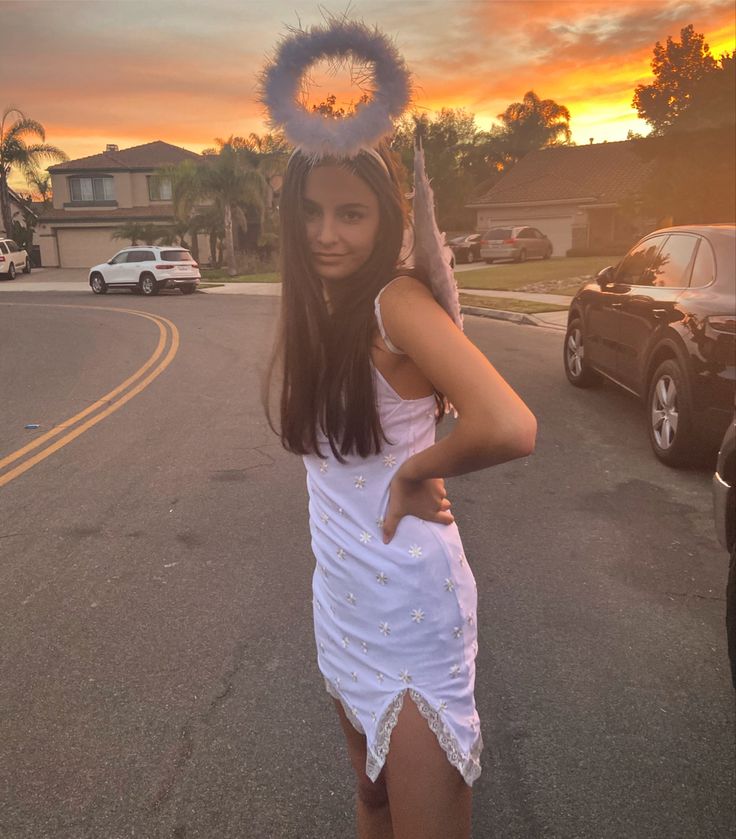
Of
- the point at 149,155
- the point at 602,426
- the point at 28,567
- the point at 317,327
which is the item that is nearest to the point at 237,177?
the point at 149,155

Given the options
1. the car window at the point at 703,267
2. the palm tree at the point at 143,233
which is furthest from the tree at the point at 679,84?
the palm tree at the point at 143,233

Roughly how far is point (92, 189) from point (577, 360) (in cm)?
4883

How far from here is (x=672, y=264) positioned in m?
A: 6.66

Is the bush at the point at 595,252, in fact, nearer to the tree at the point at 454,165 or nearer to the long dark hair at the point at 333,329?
the tree at the point at 454,165

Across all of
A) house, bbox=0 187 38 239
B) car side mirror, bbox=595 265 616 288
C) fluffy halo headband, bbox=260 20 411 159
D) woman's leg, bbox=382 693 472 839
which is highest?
house, bbox=0 187 38 239

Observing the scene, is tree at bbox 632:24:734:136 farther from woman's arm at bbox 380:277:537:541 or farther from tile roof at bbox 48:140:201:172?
tile roof at bbox 48:140:201:172

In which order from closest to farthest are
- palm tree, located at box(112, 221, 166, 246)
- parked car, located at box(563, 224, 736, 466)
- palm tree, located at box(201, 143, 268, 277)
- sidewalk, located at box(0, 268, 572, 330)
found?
1. parked car, located at box(563, 224, 736, 466)
2. sidewalk, located at box(0, 268, 572, 330)
3. palm tree, located at box(201, 143, 268, 277)
4. palm tree, located at box(112, 221, 166, 246)

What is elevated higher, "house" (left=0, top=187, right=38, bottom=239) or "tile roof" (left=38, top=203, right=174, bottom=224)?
"house" (left=0, top=187, right=38, bottom=239)

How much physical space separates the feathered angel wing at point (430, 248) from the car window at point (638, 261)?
246 inches

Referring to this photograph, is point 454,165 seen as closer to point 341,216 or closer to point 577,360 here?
point 577,360

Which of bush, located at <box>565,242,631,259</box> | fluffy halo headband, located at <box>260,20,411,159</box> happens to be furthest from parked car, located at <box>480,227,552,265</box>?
fluffy halo headband, located at <box>260,20,411,159</box>

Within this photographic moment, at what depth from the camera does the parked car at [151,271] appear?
27047 millimetres

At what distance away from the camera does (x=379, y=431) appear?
1.54 meters

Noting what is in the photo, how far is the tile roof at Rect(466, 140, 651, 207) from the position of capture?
1599 inches
